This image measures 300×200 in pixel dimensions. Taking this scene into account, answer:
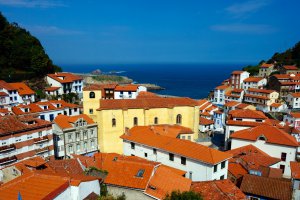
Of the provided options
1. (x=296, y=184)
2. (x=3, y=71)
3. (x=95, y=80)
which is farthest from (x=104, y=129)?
(x=95, y=80)

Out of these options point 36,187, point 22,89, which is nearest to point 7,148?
point 36,187

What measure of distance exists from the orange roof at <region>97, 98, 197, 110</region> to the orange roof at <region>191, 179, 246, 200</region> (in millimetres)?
18932

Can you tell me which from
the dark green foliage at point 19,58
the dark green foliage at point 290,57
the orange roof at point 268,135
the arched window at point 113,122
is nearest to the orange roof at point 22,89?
the dark green foliage at point 19,58

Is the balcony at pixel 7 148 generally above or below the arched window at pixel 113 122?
below

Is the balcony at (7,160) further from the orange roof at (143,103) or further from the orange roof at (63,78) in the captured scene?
the orange roof at (63,78)

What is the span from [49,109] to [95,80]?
106m

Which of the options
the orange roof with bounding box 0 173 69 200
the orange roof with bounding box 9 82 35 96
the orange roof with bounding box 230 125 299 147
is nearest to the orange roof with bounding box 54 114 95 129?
the orange roof with bounding box 9 82 35 96

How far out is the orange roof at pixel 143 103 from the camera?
37.4 m

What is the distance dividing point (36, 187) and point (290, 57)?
4470 inches

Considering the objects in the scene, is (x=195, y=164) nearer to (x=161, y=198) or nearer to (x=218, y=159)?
(x=218, y=159)

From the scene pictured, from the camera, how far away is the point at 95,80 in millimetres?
147875

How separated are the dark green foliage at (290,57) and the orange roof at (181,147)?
86.7 m

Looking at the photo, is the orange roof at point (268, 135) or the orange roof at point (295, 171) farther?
the orange roof at point (268, 135)

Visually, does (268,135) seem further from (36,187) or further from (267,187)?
(36,187)
